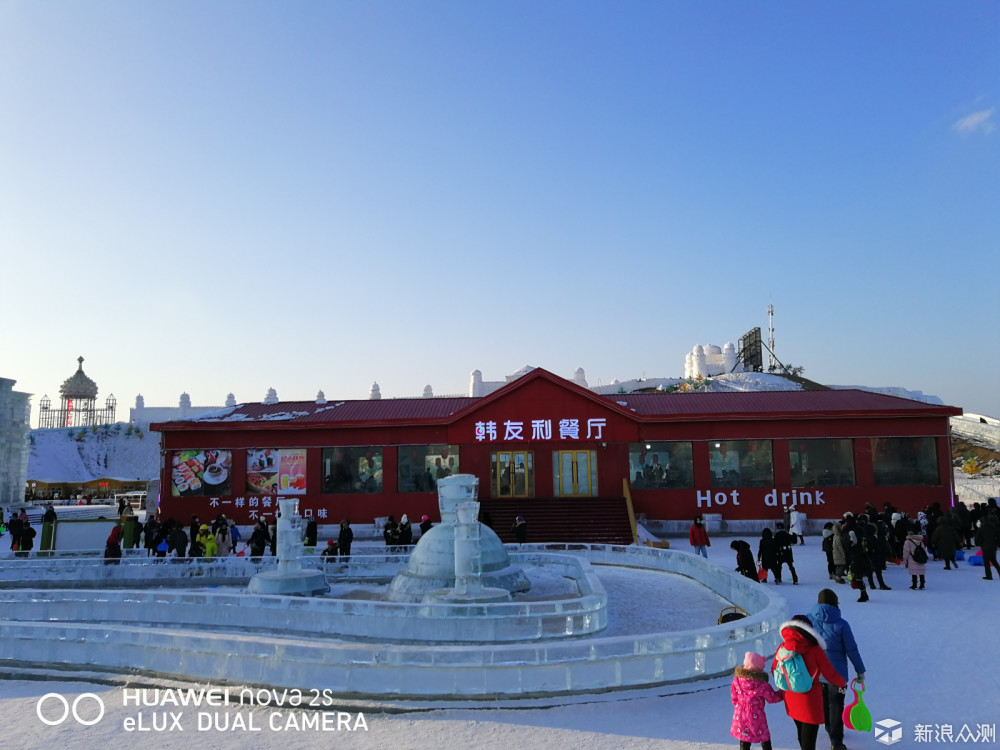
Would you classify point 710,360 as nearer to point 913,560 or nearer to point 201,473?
point 201,473

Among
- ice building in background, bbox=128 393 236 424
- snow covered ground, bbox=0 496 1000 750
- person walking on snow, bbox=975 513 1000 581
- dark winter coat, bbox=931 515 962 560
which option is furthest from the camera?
ice building in background, bbox=128 393 236 424

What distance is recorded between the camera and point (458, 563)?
12.7 m

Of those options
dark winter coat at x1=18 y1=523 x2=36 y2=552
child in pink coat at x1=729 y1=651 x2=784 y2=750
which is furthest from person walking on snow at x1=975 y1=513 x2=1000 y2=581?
dark winter coat at x1=18 y1=523 x2=36 y2=552

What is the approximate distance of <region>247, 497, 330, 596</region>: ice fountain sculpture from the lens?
15.0 meters

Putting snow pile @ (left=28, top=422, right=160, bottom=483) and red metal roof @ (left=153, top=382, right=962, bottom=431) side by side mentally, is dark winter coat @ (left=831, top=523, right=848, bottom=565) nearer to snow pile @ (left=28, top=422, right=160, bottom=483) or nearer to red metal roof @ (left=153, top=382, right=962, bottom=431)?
red metal roof @ (left=153, top=382, right=962, bottom=431)

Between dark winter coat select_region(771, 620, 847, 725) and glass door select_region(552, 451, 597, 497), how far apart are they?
21.3 metres

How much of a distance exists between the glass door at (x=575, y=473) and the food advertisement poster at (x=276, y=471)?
10.2 metres

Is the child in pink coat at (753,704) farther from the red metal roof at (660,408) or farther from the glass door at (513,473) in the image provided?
the glass door at (513,473)

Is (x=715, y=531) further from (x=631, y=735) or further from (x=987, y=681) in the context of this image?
(x=631, y=735)

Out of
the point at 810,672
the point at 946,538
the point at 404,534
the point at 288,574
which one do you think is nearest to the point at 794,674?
the point at 810,672

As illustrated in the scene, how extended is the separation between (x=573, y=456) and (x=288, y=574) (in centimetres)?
1414

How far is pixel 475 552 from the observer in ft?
44.5

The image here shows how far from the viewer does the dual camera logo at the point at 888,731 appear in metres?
6.32

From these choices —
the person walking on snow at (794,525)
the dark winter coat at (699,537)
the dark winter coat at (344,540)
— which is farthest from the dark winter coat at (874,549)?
the dark winter coat at (344,540)
